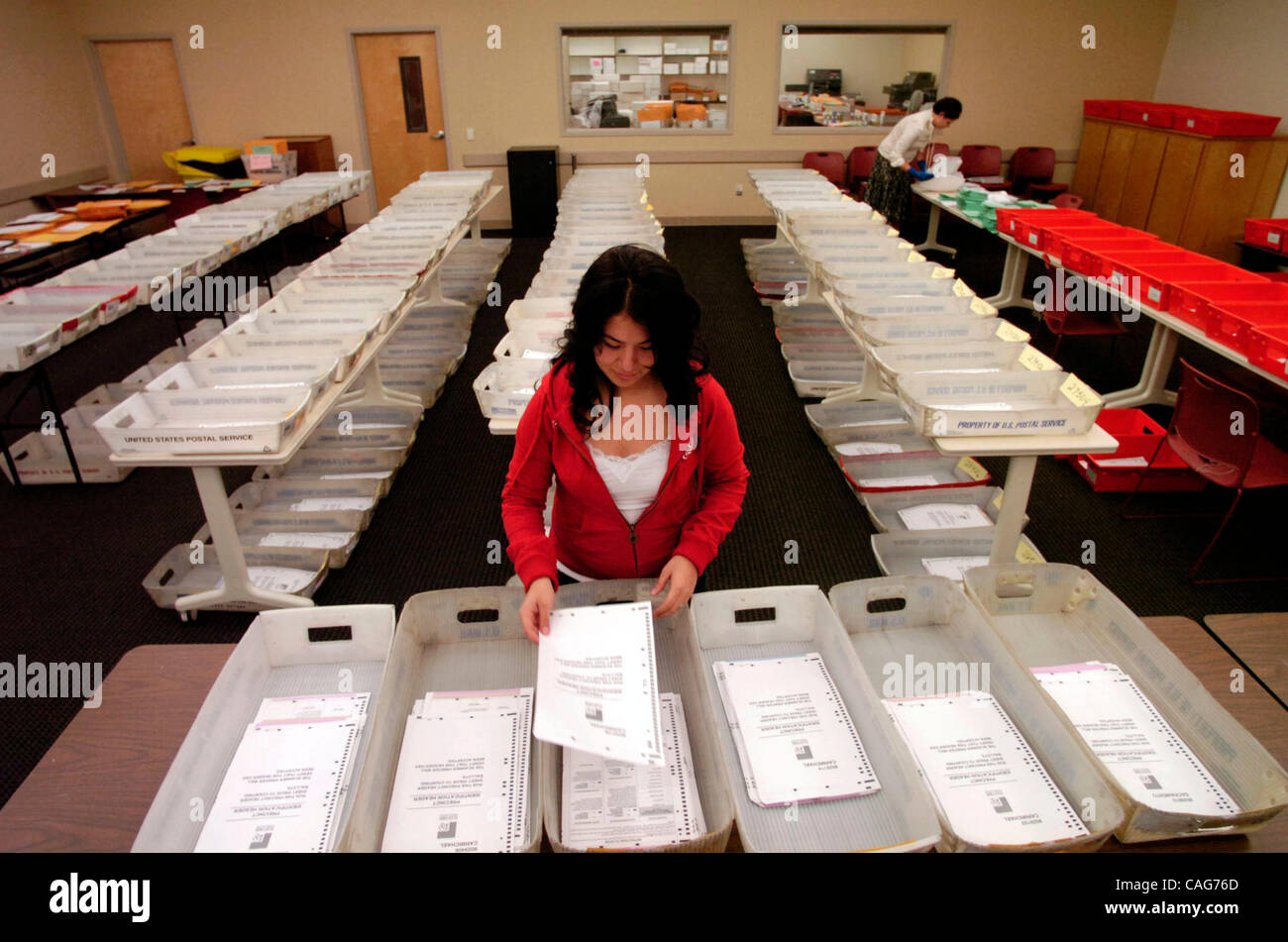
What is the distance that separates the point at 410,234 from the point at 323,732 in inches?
165

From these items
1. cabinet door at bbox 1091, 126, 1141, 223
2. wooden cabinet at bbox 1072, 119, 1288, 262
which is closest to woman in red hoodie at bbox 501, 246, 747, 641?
wooden cabinet at bbox 1072, 119, 1288, 262

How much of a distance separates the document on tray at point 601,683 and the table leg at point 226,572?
1.80m

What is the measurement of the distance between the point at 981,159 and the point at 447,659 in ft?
28.0

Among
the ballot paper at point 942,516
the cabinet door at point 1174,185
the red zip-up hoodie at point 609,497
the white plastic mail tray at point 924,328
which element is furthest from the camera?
the cabinet door at point 1174,185

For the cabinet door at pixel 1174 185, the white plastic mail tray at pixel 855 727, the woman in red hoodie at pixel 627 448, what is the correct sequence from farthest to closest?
the cabinet door at pixel 1174 185 < the woman in red hoodie at pixel 627 448 < the white plastic mail tray at pixel 855 727

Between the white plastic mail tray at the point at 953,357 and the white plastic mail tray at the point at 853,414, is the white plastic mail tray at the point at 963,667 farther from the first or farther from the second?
the white plastic mail tray at the point at 853,414

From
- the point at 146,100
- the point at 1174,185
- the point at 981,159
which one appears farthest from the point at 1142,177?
the point at 146,100

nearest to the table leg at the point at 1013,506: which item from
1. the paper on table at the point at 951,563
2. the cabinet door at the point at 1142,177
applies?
the paper on table at the point at 951,563

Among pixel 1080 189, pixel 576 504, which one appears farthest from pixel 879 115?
pixel 576 504

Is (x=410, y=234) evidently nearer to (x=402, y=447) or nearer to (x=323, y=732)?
(x=402, y=447)

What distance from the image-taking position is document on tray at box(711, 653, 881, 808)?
4.38 feet

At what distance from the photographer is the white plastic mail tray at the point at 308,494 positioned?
361cm

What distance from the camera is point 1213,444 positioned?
3061 mm


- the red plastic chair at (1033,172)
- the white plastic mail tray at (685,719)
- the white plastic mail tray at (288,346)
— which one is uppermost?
the red plastic chair at (1033,172)
